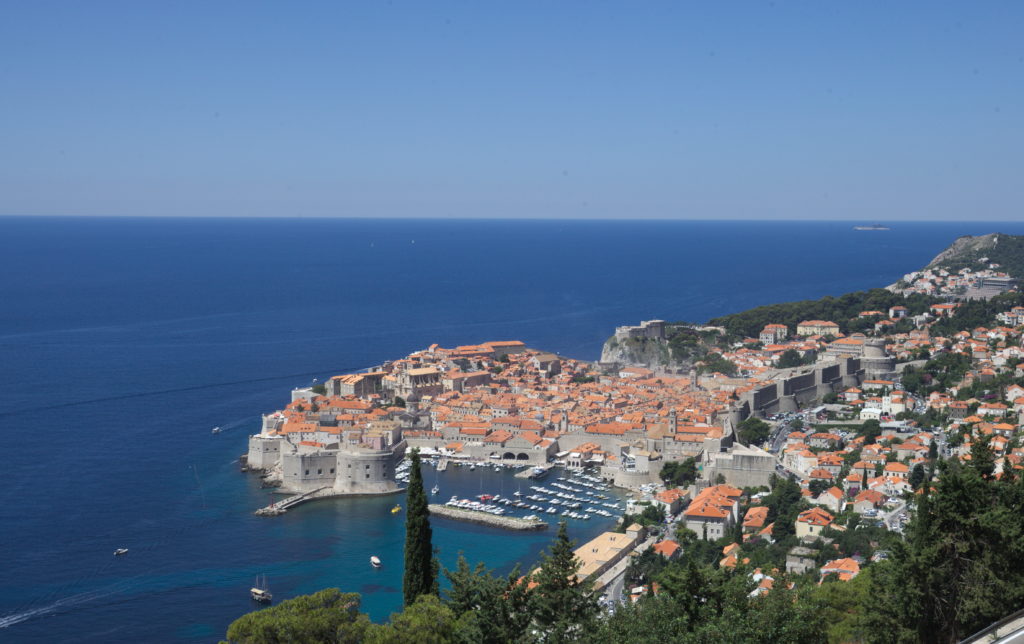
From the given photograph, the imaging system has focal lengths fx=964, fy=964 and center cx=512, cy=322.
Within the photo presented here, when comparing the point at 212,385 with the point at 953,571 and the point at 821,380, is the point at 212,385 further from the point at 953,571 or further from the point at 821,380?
the point at 953,571

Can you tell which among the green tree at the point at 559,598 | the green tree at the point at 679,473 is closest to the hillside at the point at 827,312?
the green tree at the point at 679,473

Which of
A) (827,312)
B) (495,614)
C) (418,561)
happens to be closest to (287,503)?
(418,561)

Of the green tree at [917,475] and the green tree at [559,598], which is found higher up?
the green tree at [559,598]

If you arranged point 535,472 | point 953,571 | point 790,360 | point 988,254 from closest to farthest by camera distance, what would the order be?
1. point 953,571
2. point 535,472
3. point 790,360
4. point 988,254

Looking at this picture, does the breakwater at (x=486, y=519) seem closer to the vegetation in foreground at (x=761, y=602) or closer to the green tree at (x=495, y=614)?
the vegetation in foreground at (x=761, y=602)

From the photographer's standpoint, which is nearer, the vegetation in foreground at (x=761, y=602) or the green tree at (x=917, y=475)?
the vegetation in foreground at (x=761, y=602)

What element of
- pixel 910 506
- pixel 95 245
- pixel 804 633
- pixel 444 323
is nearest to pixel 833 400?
pixel 910 506
